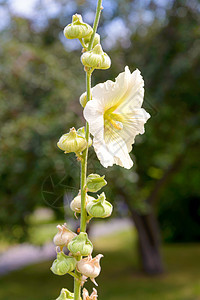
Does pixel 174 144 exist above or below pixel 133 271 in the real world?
above

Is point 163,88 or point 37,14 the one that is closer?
point 163,88

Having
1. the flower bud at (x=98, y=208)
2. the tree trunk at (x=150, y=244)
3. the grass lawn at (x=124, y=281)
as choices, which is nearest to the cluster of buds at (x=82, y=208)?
the flower bud at (x=98, y=208)

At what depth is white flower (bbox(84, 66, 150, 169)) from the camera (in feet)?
2.27

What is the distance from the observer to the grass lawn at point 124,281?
710cm

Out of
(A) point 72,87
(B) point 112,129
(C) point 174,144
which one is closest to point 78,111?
(A) point 72,87

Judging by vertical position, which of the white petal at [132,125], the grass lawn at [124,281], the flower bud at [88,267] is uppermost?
the grass lawn at [124,281]

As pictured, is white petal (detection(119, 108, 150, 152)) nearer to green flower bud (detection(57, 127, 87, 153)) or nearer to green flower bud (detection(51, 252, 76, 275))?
green flower bud (detection(57, 127, 87, 153))

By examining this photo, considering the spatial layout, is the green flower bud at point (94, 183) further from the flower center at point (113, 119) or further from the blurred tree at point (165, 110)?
the blurred tree at point (165, 110)

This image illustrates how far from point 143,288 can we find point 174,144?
2.80 meters

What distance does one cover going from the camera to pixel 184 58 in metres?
5.66

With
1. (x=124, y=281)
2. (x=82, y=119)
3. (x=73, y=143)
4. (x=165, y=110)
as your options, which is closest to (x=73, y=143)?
(x=73, y=143)

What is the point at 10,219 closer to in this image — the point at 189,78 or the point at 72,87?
the point at 72,87

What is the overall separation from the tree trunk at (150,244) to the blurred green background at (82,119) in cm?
2

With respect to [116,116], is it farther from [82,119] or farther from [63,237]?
[82,119]
